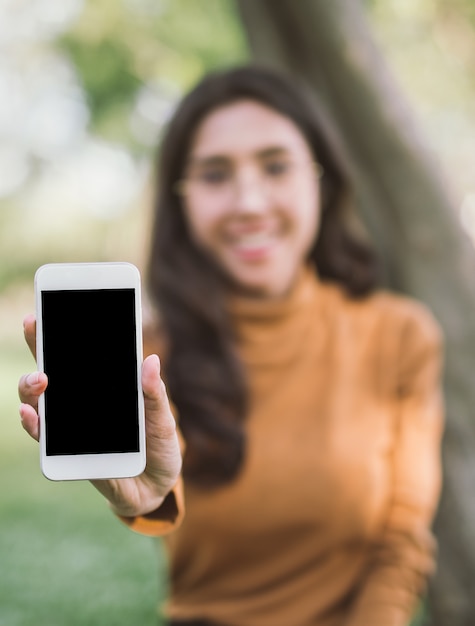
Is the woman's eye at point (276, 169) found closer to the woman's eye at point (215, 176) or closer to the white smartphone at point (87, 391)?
the woman's eye at point (215, 176)

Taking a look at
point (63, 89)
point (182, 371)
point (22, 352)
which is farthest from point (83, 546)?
point (22, 352)

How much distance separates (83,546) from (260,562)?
241cm

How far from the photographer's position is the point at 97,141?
831cm

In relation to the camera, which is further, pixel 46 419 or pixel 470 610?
pixel 470 610

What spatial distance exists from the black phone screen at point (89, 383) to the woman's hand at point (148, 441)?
0.02 m

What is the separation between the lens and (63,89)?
773cm

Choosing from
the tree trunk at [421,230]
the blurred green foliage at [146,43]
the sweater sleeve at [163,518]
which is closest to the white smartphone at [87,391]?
the sweater sleeve at [163,518]

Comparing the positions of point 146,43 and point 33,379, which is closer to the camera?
point 33,379

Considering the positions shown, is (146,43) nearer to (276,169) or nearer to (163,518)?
(276,169)

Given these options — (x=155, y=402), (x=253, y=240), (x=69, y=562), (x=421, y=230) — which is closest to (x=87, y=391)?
(x=155, y=402)

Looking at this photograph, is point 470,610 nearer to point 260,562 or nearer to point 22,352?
point 260,562

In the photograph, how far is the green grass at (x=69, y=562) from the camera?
3.63m

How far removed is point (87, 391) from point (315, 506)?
3.89ft

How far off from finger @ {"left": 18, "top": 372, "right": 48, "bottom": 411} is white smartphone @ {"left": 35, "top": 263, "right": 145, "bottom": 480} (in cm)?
3
